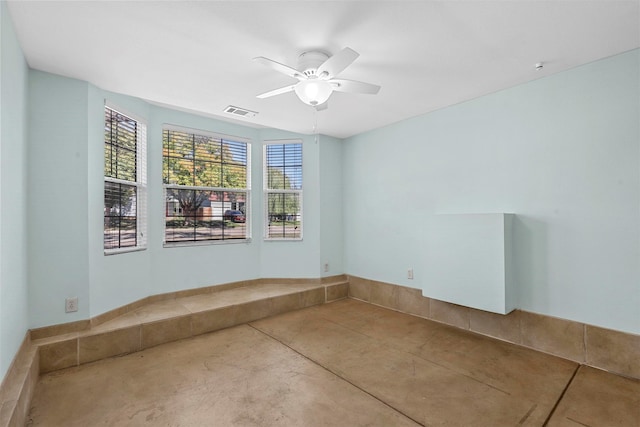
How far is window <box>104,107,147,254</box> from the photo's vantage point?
10.3 feet

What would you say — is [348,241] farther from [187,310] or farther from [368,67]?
[368,67]

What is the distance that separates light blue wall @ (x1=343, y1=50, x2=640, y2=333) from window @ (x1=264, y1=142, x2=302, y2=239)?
1.71 m

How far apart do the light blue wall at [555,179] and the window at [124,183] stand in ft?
11.0

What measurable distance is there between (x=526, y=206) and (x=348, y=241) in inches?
100

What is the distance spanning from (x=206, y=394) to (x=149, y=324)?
1212 mm

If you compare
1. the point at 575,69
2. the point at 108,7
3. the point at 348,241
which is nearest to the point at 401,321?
the point at 348,241

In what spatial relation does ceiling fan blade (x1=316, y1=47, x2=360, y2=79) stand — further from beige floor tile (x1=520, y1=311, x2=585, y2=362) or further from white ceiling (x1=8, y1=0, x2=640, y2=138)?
beige floor tile (x1=520, y1=311, x2=585, y2=362)

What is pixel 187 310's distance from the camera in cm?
342

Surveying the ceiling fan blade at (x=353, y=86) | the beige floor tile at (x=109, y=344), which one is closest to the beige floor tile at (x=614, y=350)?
the ceiling fan blade at (x=353, y=86)

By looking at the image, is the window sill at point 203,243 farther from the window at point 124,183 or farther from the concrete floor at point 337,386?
the concrete floor at point 337,386

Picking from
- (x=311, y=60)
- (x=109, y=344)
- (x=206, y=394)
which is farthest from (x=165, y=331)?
(x=311, y=60)

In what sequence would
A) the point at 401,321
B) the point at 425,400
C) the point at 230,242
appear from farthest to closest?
the point at 230,242 < the point at 401,321 < the point at 425,400

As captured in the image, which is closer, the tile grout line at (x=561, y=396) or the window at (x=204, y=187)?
the tile grout line at (x=561, y=396)

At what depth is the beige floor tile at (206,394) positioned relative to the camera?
6.44ft
